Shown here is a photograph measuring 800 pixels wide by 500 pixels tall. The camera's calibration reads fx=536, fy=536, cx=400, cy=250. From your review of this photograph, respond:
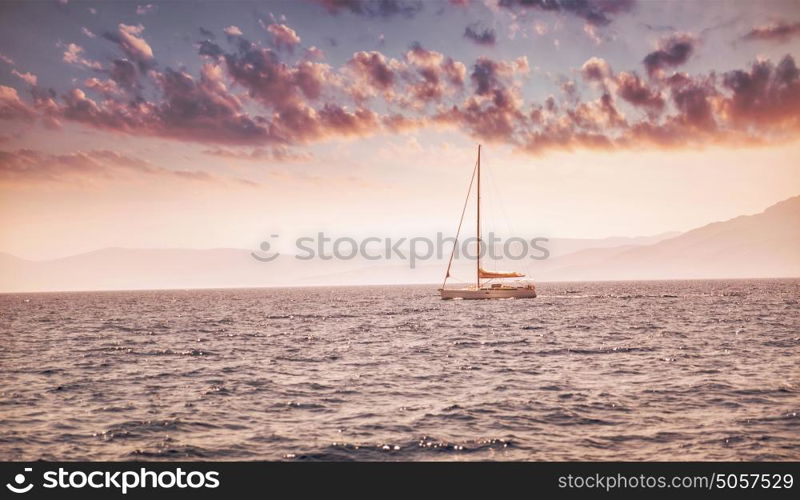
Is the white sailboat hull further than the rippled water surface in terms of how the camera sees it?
Yes

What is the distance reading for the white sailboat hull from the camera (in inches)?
3270

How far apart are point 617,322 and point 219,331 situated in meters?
36.9

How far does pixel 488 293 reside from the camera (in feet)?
272

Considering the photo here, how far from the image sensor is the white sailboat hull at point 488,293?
8306cm
